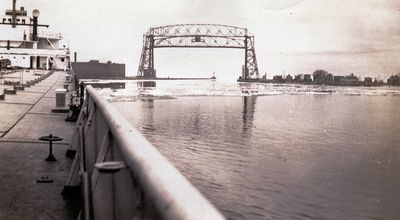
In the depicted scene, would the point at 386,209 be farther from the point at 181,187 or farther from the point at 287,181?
the point at 181,187

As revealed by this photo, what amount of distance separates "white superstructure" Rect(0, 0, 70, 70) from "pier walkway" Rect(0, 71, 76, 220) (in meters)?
36.4

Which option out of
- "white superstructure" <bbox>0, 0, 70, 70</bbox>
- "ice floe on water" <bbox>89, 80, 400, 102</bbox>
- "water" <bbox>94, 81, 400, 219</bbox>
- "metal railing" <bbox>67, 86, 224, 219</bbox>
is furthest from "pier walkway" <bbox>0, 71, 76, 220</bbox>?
"ice floe on water" <bbox>89, 80, 400, 102</bbox>

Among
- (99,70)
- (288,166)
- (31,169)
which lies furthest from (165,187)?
(99,70)

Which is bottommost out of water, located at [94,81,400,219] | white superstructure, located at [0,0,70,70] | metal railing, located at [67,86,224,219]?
water, located at [94,81,400,219]

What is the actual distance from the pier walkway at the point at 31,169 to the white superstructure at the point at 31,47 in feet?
119

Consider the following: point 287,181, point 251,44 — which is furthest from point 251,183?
point 251,44

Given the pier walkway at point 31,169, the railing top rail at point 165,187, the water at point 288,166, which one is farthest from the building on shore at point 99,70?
the railing top rail at point 165,187

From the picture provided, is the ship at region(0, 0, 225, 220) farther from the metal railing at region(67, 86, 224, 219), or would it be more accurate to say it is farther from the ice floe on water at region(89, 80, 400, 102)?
the ice floe on water at region(89, 80, 400, 102)

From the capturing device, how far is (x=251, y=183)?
1412 centimetres

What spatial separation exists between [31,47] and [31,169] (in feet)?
148

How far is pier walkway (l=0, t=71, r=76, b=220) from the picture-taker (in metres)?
3.24

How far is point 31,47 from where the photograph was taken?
4603 centimetres

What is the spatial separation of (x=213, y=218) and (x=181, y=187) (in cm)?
16

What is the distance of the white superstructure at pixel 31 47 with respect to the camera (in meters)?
42.7
